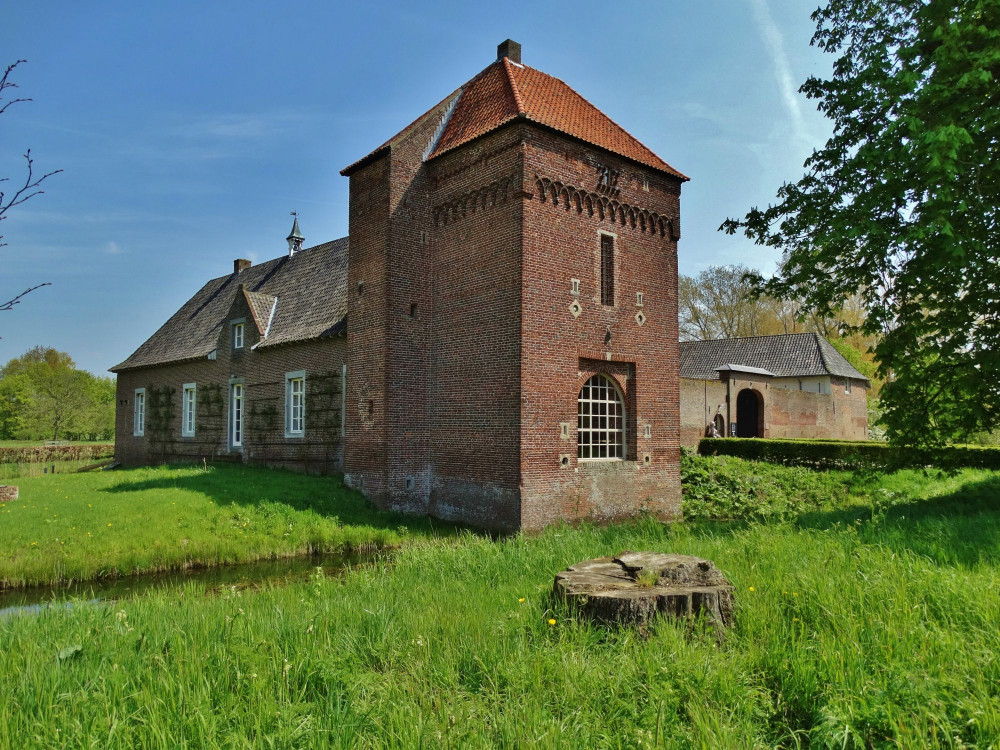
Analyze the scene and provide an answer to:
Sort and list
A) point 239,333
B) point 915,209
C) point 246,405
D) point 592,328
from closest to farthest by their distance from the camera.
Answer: point 915,209, point 592,328, point 246,405, point 239,333

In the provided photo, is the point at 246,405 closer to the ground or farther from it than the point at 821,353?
closer to the ground

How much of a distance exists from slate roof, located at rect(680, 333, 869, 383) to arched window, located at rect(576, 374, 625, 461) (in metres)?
19.4

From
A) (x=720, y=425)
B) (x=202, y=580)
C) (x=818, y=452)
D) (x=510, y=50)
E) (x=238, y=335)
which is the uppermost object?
(x=510, y=50)

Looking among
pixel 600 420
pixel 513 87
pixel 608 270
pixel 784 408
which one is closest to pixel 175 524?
pixel 600 420

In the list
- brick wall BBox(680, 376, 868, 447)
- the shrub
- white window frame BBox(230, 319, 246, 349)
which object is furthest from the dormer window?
brick wall BBox(680, 376, 868, 447)

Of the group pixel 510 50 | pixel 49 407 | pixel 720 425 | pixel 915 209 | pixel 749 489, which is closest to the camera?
pixel 915 209

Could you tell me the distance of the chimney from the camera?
16.2m

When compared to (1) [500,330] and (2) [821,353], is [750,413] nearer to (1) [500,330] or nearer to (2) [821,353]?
(2) [821,353]

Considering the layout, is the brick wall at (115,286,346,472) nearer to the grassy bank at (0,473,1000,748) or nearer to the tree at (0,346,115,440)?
the grassy bank at (0,473,1000,748)

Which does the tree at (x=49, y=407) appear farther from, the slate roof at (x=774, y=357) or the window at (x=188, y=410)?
the slate roof at (x=774, y=357)

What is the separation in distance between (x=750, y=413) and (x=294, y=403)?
21378 millimetres

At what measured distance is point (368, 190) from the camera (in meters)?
15.5

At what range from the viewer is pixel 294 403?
19859 mm

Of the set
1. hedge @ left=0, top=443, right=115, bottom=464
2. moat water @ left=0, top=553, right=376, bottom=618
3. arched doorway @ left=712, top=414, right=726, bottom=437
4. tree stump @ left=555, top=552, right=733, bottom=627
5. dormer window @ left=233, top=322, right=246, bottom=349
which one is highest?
dormer window @ left=233, top=322, right=246, bottom=349
